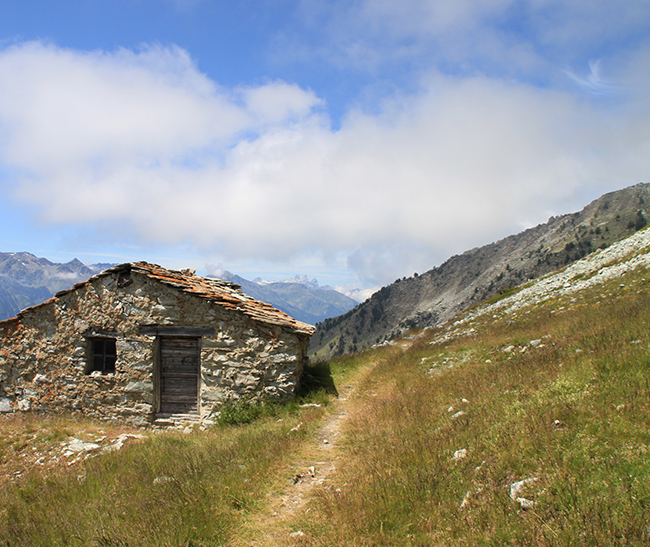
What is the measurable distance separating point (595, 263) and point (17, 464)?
3119cm

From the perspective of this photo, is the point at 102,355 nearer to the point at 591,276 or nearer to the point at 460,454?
the point at 460,454

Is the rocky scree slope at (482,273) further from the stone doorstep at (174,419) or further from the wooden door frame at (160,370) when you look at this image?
the stone doorstep at (174,419)

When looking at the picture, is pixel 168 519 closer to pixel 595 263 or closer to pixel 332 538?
pixel 332 538

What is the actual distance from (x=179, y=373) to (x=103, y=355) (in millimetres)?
2920

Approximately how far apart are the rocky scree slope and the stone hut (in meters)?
70.5

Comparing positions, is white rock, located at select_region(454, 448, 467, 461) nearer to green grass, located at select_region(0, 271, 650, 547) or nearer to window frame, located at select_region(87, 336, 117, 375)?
green grass, located at select_region(0, 271, 650, 547)

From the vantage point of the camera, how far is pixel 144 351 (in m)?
11.7

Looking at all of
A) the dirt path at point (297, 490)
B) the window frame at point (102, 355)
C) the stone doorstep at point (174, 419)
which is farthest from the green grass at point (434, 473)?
the window frame at point (102, 355)

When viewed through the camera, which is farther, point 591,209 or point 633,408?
point 591,209

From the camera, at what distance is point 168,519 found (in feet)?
15.9

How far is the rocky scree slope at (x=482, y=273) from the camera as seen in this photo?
91.9 metres

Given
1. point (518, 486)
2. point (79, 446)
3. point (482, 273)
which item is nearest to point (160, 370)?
point (79, 446)

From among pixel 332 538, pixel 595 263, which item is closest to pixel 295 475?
pixel 332 538

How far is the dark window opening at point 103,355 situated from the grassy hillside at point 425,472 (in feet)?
9.10
